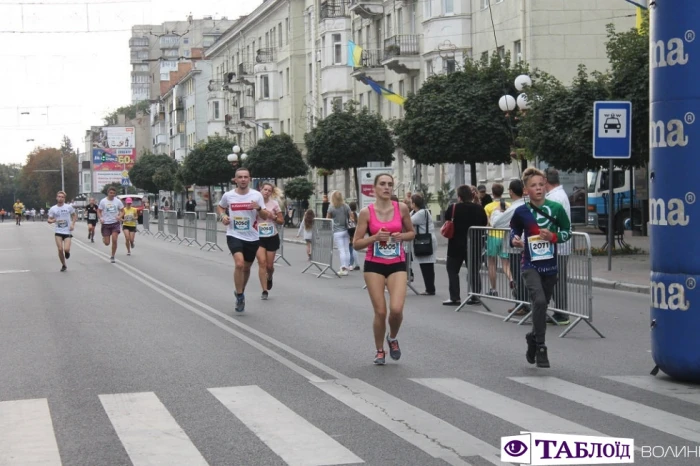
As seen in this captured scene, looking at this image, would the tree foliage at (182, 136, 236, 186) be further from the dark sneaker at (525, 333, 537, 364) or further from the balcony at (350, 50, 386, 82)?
the dark sneaker at (525, 333, 537, 364)

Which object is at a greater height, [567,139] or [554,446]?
[567,139]

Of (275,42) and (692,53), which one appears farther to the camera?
(275,42)

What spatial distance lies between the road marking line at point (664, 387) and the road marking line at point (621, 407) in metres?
0.45

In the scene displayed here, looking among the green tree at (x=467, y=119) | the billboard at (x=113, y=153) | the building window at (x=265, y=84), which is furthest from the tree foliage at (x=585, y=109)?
the billboard at (x=113, y=153)

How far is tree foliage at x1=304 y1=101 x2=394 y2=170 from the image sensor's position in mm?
50031

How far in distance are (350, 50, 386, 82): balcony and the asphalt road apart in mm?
39245

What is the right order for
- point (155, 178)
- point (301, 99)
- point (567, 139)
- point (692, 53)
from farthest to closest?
point (155, 178) → point (301, 99) → point (567, 139) → point (692, 53)

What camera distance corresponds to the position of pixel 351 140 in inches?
1966

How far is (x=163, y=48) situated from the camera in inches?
7387

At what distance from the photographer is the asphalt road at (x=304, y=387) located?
734 cm

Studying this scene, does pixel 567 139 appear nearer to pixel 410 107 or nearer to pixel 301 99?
pixel 410 107

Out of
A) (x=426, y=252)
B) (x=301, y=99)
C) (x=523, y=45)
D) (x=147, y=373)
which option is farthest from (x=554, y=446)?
(x=301, y=99)

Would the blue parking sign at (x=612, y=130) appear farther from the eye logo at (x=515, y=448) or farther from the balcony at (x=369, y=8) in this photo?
the balcony at (x=369, y=8)

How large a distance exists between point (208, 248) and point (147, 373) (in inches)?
1177
